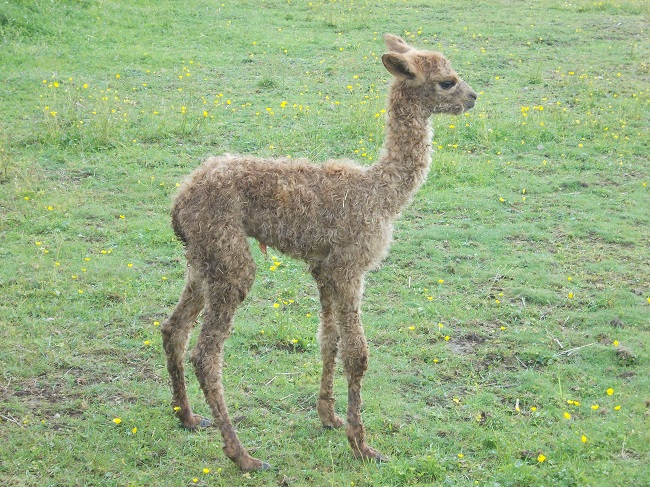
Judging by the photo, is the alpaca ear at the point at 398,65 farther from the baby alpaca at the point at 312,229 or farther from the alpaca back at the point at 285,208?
the alpaca back at the point at 285,208

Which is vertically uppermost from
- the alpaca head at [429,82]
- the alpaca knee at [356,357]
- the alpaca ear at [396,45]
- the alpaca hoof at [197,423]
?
the alpaca ear at [396,45]

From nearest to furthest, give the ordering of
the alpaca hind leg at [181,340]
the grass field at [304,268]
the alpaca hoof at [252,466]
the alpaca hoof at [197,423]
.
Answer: the alpaca hoof at [252,466]
the grass field at [304,268]
the alpaca hind leg at [181,340]
the alpaca hoof at [197,423]

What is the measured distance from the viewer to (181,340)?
5.37 m

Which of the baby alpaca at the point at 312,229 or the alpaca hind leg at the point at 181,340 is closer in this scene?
the baby alpaca at the point at 312,229

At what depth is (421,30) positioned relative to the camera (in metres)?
15.5

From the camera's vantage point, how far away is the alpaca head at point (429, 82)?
551cm

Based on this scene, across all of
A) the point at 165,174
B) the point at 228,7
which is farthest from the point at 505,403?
the point at 228,7

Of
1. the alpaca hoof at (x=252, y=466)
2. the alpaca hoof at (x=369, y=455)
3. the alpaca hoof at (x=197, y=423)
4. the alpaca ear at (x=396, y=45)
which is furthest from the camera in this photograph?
the alpaca ear at (x=396, y=45)

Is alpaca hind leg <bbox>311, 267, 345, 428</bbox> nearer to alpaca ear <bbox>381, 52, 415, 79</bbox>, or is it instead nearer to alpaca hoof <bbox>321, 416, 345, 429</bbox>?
alpaca hoof <bbox>321, 416, 345, 429</bbox>

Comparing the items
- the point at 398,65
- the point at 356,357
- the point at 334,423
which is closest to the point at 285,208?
the point at 356,357

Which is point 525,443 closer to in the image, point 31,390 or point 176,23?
point 31,390

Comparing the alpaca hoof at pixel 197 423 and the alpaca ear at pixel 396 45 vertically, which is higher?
the alpaca ear at pixel 396 45

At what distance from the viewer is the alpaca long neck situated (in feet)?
17.9

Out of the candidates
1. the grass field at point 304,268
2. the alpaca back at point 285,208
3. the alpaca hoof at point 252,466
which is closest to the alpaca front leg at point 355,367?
the grass field at point 304,268
